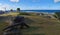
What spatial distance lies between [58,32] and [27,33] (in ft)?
3.07

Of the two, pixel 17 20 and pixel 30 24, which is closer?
pixel 17 20

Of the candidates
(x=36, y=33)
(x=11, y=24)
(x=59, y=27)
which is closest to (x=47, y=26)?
(x=59, y=27)

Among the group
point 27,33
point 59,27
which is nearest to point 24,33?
point 27,33

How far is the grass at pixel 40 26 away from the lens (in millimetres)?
4930

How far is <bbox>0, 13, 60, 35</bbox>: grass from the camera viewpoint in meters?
4.93

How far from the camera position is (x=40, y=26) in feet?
18.6

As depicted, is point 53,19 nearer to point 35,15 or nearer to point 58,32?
point 35,15

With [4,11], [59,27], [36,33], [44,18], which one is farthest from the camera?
[44,18]

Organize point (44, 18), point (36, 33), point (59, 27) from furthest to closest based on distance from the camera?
1. point (44, 18)
2. point (59, 27)
3. point (36, 33)

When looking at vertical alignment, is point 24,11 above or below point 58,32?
above

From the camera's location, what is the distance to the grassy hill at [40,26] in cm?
493

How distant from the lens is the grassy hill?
16.2 ft

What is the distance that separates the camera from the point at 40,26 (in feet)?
18.6

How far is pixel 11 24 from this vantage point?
5.06 meters
